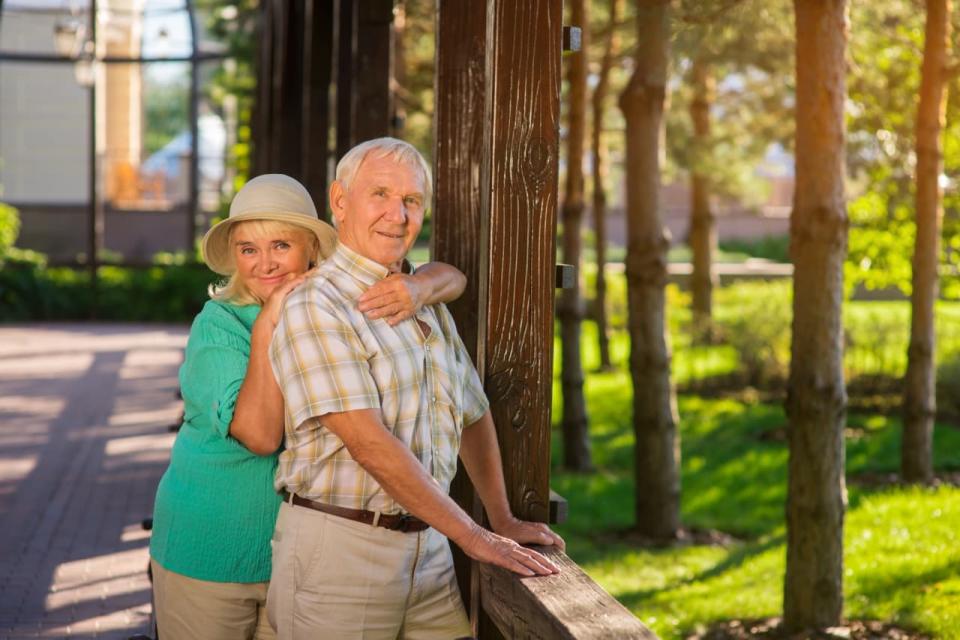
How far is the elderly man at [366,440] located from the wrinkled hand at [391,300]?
14mm

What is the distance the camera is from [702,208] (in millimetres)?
21453

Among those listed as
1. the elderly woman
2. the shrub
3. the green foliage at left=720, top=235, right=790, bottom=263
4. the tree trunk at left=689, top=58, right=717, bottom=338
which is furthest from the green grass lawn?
the green foliage at left=720, top=235, right=790, bottom=263

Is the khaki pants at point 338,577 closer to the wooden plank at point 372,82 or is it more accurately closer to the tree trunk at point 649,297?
the wooden plank at point 372,82

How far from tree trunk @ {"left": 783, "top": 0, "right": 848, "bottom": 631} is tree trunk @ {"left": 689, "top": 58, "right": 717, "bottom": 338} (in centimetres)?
1146

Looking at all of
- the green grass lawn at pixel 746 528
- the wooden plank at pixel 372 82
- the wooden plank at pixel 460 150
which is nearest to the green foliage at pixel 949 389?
the green grass lawn at pixel 746 528

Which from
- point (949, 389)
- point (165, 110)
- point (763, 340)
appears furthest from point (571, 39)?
point (165, 110)

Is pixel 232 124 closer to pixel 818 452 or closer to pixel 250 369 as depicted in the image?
pixel 818 452

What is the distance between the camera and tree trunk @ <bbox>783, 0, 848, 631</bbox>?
21.4 feet

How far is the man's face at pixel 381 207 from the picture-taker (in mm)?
2889

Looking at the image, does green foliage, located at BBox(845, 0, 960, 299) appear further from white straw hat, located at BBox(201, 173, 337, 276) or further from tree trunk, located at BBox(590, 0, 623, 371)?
white straw hat, located at BBox(201, 173, 337, 276)

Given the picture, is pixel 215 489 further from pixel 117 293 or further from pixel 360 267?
pixel 117 293

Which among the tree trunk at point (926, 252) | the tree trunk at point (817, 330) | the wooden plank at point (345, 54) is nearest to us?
the tree trunk at point (817, 330)

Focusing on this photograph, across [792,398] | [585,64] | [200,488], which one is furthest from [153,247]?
[200,488]

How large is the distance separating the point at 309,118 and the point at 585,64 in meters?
4.51
